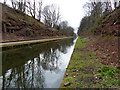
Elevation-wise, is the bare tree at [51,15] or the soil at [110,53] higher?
the bare tree at [51,15]

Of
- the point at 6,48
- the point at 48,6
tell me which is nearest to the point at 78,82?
the point at 6,48

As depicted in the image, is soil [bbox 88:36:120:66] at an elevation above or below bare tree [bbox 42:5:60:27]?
below

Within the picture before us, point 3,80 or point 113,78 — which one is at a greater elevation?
point 113,78

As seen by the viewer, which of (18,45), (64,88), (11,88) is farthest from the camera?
(18,45)

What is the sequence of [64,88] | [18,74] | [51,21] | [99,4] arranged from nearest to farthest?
[64,88]
[18,74]
[99,4]
[51,21]

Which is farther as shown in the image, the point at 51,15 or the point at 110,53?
the point at 51,15

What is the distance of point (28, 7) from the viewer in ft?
120

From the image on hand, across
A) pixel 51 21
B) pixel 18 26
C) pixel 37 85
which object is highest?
pixel 51 21

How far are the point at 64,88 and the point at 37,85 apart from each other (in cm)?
142

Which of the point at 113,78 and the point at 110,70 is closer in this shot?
the point at 113,78

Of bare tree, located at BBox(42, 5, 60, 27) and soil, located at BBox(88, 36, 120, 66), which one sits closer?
soil, located at BBox(88, 36, 120, 66)

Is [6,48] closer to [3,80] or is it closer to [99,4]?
[3,80]

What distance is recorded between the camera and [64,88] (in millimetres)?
3637

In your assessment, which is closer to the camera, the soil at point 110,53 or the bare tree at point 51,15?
the soil at point 110,53
